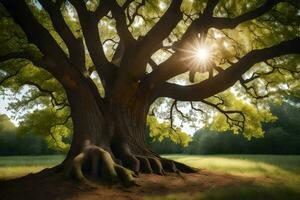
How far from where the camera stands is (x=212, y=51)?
53.8 feet

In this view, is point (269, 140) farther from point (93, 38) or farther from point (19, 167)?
point (93, 38)

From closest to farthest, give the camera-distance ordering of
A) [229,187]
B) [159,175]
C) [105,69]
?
[229,187] < [159,175] < [105,69]

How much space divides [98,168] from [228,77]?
20.0 ft

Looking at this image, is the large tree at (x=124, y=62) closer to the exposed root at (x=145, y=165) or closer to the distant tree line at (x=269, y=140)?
the exposed root at (x=145, y=165)

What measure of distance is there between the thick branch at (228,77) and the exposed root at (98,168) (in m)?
4.83

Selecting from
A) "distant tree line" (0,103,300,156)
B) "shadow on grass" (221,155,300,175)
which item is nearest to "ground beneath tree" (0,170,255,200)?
"shadow on grass" (221,155,300,175)

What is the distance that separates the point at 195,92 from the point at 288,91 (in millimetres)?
5792

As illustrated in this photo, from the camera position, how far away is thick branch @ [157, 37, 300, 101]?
11618 millimetres

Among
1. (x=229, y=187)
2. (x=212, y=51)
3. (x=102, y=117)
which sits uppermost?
(x=212, y=51)

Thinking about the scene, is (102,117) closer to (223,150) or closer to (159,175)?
(159,175)

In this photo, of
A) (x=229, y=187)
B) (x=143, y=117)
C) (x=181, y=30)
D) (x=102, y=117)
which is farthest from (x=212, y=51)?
(x=229, y=187)

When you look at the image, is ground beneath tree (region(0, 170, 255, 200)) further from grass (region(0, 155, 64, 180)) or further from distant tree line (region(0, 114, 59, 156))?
distant tree line (region(0, 114, 59, 156))

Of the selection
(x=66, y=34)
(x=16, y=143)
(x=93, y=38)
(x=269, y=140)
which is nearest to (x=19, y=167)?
(x=66, y=34)

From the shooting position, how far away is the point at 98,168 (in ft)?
30.8
